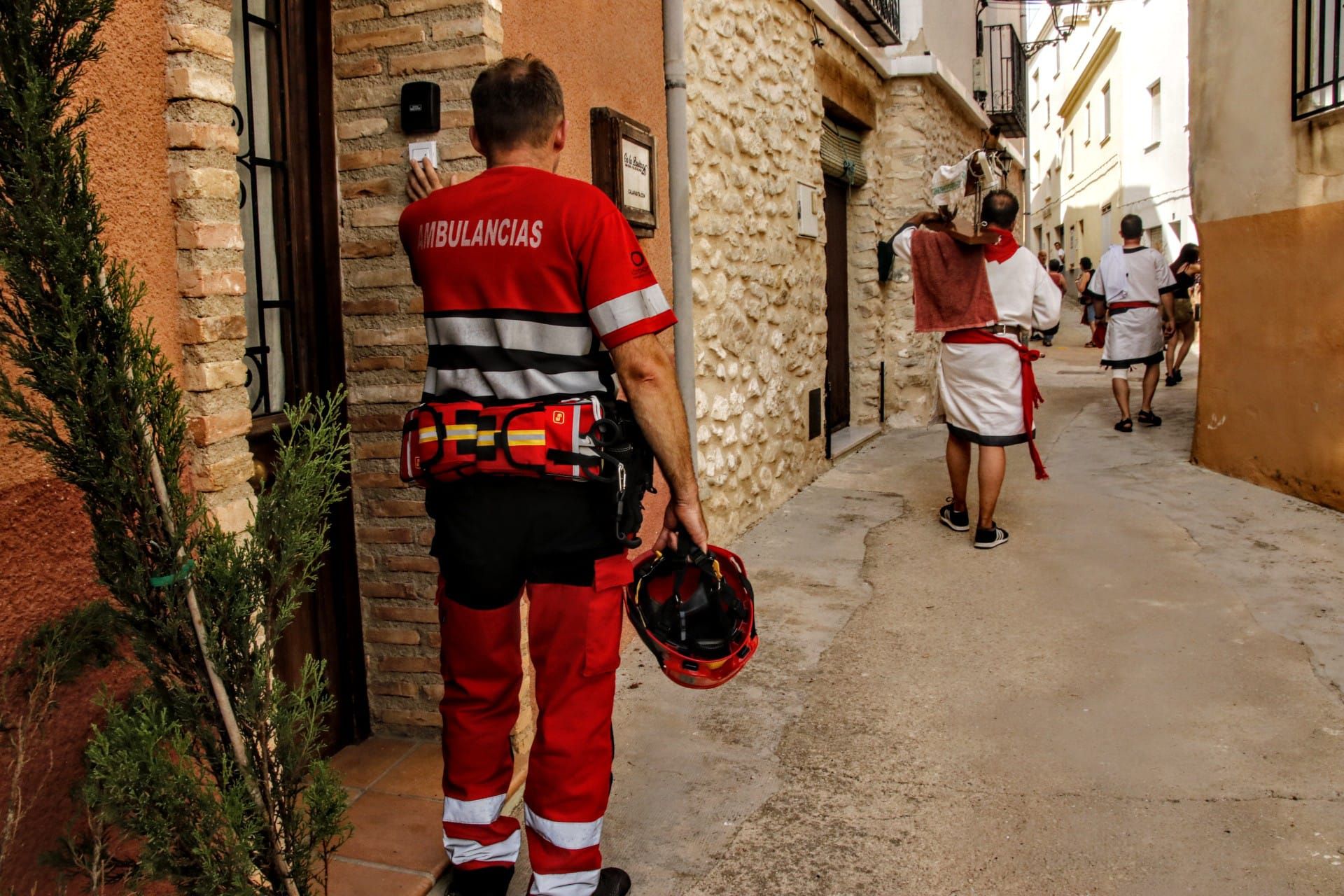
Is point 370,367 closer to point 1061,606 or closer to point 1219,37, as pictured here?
point 1061,606

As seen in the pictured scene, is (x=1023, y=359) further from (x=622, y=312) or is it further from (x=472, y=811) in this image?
(x=472, y=811)

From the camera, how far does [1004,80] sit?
1498 cm

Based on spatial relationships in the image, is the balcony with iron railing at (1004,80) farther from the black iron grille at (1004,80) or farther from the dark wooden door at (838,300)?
the dark wooden door at (838,300)

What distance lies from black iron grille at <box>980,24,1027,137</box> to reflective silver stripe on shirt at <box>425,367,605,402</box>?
12584mm

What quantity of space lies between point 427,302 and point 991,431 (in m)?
3.83

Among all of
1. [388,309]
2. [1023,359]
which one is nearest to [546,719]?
[388,309]

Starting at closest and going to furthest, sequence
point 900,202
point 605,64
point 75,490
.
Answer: point 75,490 < point 605,64 < point 900,202

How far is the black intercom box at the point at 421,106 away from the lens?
3123mm

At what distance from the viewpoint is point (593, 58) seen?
392 centimetres

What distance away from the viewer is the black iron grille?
1434 cm

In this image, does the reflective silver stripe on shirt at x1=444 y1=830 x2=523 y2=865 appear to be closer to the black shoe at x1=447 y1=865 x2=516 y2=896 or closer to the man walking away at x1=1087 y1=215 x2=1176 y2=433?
the black shoe at x1=447 y1=865 x2=516 y2=896

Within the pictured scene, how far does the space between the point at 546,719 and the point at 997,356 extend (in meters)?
3.82

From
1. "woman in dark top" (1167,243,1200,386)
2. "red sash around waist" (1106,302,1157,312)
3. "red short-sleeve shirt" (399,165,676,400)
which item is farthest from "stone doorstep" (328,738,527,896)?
"woman in dark top" (1167,243,1200,386)

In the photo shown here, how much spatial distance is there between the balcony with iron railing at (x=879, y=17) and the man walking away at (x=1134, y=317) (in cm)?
250
